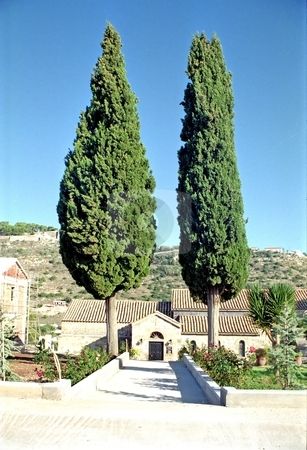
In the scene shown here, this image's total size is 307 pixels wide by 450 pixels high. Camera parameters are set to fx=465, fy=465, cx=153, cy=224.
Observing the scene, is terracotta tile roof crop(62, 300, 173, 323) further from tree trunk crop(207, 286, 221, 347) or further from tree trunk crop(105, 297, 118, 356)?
tree trunk crop(207, 286, 221, 347)

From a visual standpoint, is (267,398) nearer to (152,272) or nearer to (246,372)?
(246,372)

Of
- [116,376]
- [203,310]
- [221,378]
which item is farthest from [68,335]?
[221,378]

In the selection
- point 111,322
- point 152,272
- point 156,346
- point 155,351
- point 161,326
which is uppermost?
point 152,272

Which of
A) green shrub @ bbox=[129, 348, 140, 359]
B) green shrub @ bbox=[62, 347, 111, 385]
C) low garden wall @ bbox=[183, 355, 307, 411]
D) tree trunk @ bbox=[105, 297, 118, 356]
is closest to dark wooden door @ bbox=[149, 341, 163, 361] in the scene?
green shrub @ bbox=[129, 348, 140, 359]

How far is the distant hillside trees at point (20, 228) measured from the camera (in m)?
72.8

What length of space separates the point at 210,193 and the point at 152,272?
43.5 metres

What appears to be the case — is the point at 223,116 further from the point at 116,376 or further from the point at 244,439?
the point at 244,439

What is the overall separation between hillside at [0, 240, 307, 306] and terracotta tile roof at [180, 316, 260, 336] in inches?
585

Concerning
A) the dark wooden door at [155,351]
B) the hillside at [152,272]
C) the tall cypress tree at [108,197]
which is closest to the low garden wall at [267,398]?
the tall cypress tree at [108,197]

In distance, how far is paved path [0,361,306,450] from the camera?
5.95m

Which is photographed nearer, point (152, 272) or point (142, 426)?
point (142, 426)

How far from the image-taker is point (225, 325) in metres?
35.4

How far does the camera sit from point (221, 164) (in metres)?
16.6

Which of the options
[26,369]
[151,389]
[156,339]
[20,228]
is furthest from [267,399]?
[20,228]
